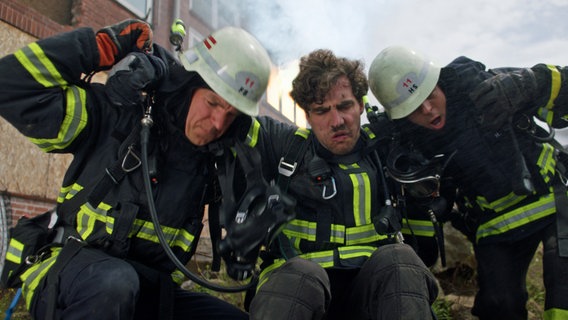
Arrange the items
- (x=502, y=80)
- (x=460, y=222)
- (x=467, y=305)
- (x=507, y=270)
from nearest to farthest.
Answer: (x=502, y=80) < (x=507, y=270) < (x=460, y=222) < (x=467, y=305)

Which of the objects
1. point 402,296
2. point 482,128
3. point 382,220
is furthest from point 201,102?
point 482,128

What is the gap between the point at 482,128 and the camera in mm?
2818

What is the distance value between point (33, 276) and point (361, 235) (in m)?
1.78

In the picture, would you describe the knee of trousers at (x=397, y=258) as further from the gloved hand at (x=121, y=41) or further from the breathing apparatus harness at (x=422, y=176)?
the gloved hand at (x=121, y=41)

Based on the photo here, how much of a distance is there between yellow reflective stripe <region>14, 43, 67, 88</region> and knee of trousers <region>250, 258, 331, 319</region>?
151 centimetres

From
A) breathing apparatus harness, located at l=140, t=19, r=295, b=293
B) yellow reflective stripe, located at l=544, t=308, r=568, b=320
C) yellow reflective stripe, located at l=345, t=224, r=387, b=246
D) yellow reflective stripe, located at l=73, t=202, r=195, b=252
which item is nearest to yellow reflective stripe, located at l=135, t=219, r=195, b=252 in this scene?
yellow reflective stripe, located at l=73, t=202, r=195, b=252

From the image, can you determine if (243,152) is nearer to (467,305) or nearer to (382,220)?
(382,220)

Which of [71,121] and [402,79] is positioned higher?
[402,79]

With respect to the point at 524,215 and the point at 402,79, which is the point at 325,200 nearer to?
the point at 402,79

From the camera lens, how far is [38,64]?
220cm

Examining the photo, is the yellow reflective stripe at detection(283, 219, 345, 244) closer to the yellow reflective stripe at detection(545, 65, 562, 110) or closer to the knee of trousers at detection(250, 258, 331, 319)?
the knee of trousers at detection(250, 258, 331, 319)

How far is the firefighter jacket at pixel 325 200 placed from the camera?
2.55 m

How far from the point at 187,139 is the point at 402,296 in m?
1.47

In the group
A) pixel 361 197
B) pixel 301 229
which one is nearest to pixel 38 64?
pixel 301 229
